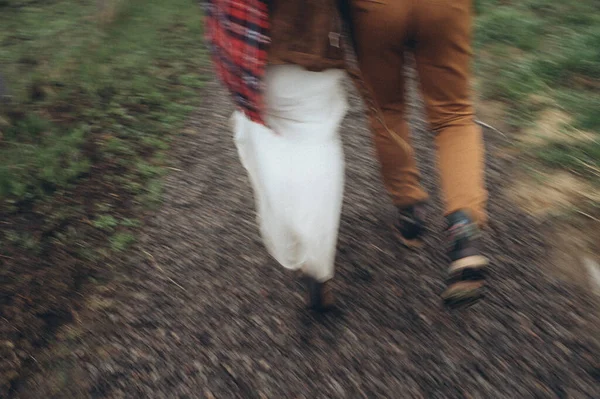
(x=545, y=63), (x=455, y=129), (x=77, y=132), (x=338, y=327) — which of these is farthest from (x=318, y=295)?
(x=545, y=63)

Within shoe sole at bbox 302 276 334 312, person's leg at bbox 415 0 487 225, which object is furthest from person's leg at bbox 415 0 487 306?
shoe sole at bbox 302 276 334 312

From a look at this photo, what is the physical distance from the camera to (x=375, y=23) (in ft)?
6.05

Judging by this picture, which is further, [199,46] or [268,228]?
[199,46]

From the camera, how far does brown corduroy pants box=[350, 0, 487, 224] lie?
181 centimetres

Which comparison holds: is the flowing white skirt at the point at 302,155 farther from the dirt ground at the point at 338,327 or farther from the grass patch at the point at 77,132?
the grass patch at the point at 77,132

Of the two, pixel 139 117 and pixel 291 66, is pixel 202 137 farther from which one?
pixel 291 66

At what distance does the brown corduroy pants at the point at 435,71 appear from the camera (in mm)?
1811

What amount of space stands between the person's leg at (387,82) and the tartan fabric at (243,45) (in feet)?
1.09

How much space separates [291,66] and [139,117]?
2.30 m

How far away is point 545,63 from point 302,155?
2527mm

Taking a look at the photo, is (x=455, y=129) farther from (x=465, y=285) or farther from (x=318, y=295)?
(x=318, y=295)

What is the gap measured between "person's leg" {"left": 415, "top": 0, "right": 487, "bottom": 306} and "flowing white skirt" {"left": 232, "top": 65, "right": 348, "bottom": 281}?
337mm

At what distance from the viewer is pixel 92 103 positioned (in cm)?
393

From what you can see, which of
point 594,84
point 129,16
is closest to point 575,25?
point 594,84
